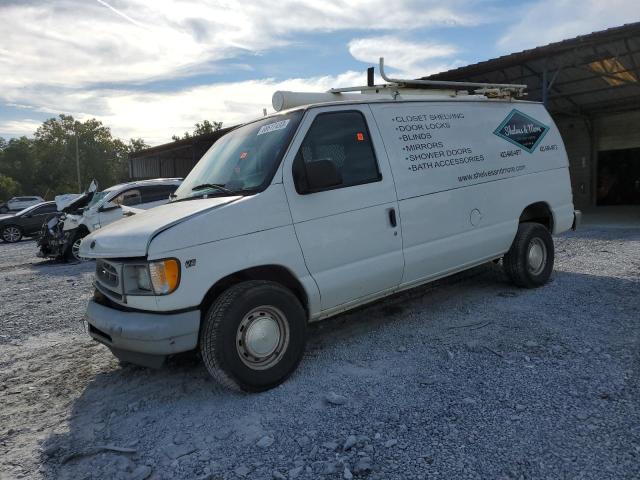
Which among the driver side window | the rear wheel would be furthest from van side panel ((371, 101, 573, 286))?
the rear wheel

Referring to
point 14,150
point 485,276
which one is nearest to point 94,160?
point 14,150

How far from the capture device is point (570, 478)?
2281 mm

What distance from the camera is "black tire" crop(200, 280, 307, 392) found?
10.3ft

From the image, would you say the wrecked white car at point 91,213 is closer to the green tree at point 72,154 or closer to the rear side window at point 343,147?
the rear side window at point 343,147

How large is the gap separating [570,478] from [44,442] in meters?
3.05

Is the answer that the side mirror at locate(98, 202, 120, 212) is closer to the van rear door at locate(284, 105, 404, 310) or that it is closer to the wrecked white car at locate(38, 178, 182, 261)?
the wrecked white car at locate(38, 178, 182, 261)

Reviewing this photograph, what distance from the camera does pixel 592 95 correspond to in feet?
57.0

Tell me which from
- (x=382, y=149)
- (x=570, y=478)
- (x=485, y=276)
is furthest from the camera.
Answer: (x=485, y=276)

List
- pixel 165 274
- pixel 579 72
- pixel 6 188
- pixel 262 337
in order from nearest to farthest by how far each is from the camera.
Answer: pixel 165 274 < pixel 262 337 < pixel 579 72 < pixel 6 188

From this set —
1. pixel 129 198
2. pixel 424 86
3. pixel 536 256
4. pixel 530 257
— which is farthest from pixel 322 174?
pixel 129 198

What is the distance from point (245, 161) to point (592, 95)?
17903mm

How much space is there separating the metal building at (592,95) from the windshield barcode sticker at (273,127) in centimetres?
1051

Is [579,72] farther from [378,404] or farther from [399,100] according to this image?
[378,404]

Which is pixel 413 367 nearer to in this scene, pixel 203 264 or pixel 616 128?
pixel 203 264
